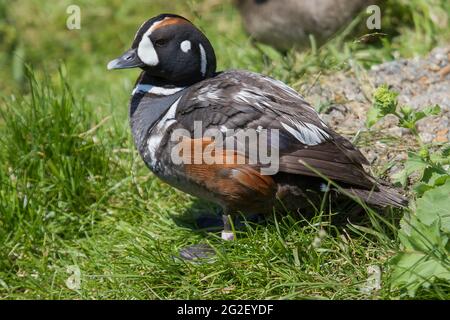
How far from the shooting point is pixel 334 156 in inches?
150

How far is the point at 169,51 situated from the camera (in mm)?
4234

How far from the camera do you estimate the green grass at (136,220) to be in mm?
3650

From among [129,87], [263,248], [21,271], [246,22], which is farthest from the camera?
[246,22]

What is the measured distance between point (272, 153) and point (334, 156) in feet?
0.96

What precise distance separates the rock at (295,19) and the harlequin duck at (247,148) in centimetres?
222

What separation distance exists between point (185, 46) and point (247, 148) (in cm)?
78

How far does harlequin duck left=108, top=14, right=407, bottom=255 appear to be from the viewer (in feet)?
12.3

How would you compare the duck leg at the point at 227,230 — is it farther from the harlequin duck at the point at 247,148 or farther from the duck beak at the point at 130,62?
the duck beak at the point at 130,62

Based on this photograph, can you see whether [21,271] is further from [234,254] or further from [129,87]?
[129,87]

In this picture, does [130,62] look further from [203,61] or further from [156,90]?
[203,61]

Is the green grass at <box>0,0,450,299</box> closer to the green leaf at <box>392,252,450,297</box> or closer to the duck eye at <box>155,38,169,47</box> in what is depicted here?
the green leaf at <box>392,252,450,297</box>

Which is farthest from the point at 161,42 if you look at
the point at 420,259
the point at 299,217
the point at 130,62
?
the point at 420,259

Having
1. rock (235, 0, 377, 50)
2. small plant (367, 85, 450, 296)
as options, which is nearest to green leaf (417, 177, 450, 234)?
small plant (367, 85, 450, 296)

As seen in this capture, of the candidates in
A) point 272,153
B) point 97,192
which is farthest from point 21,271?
point 272,153
